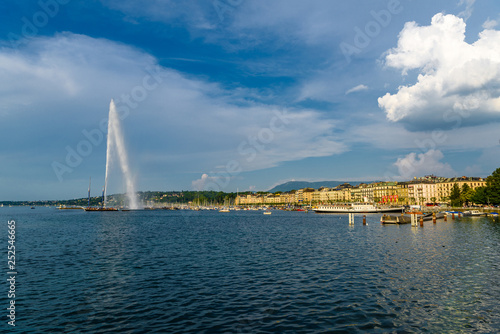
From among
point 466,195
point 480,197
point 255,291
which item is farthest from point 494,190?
point 255,291

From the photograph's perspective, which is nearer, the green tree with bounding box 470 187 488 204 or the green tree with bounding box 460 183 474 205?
the green tree with bounding box 470 187 488 204

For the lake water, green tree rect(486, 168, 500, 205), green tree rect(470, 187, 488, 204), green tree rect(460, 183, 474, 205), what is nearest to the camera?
the lake water

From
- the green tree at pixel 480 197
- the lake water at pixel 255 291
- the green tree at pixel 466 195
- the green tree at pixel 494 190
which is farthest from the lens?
the green tree at pixel 466 195

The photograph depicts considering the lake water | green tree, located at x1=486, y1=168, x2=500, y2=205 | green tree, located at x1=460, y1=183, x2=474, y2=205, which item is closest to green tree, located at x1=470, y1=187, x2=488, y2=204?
green tree, located at x1=486, y1=168, x2=500, y2=205

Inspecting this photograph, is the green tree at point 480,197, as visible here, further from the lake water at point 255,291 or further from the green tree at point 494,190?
the lake water at point 255,291

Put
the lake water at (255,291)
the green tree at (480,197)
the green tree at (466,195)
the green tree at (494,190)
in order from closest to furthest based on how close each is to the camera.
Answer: the lake water at (255,291), the green tree at (494,190), the green tree at (480,197), the green tree at (466,195)

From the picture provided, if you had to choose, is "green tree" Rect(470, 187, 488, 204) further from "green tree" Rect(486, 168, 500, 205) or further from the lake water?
the lake water

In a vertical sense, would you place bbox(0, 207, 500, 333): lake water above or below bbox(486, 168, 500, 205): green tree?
below

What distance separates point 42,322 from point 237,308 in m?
10.6

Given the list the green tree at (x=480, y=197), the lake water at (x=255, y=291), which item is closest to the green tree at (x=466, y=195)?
the green tree at (x=480, y=197)

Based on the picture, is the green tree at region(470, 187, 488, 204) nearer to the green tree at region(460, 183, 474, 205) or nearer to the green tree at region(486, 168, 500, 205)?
the green tree at region(486, 168, 500, 205)

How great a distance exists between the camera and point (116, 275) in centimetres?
2827

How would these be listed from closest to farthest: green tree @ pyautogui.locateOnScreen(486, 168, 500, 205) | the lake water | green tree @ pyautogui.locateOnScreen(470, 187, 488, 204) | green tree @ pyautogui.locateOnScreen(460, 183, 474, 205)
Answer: the lake water
green tree @ pyautogui.locateOnScreen(486, 168, 500, 205)
green tree @ pyautogui.locateOnScreen(470, 187, 488, 204)
green tree @ pyautogui.locateOnScreen(460, 183, 474, 205)

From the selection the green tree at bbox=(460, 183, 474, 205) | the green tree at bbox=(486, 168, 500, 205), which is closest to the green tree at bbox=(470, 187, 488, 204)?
the green tree at bbox=(486, 168, 500, 205)
